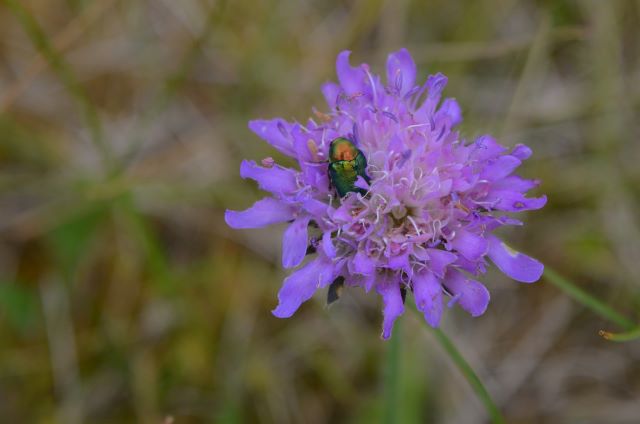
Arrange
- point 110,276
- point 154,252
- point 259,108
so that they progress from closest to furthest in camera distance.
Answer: point 154,252
point 110,276
point 259,108

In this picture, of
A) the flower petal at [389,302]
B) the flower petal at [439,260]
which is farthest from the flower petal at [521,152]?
the flower petal at [389,302]

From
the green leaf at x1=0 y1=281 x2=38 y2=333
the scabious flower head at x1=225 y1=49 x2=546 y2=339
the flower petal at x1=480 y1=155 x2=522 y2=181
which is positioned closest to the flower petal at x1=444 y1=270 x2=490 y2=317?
the scabious flower head at x1=225 y1=49 x2=546 y2=339

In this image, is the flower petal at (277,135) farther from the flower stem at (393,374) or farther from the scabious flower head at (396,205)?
the flower stem at (393,374)

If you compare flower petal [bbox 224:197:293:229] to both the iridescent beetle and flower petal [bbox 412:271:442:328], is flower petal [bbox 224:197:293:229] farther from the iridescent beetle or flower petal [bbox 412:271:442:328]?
flower petal [bbox 412:271:442:328]

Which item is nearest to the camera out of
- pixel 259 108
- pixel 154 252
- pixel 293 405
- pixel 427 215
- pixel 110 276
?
pixel 427 215

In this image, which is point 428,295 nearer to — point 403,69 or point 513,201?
point 513,201

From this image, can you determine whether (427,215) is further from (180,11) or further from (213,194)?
(180,11)

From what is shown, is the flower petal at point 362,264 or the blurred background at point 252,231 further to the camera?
Answer: the blurred background at point 252,231

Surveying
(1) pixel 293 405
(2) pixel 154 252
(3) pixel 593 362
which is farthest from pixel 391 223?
(3) pixel 593 362
